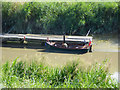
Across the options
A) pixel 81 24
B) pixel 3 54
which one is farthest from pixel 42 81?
pixel 81 24

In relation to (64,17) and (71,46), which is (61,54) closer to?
(71,46)

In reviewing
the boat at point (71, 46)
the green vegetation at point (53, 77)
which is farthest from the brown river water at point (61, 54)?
the green vegetation at point (53, 77)

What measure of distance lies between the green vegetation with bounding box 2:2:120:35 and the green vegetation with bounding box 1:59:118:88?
13.7 m

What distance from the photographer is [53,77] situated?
915 centimetres

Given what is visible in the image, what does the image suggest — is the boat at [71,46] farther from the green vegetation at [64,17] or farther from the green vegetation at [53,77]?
the green vegetation at [53,77]

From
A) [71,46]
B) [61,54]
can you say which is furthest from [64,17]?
[61,54]

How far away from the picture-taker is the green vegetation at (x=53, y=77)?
822 cm

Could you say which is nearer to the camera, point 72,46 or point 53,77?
point 53,77

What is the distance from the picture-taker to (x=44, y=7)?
23.6 meters

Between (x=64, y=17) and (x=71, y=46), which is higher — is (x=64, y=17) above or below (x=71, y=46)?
above

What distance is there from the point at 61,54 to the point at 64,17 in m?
6.52

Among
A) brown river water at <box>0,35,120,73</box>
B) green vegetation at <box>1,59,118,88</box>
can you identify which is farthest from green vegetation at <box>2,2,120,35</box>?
green vegetation at <box>1,59,118,88</box>

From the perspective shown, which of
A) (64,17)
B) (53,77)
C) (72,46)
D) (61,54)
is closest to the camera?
(53,77)

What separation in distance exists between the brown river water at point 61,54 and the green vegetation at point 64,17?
2540mm
